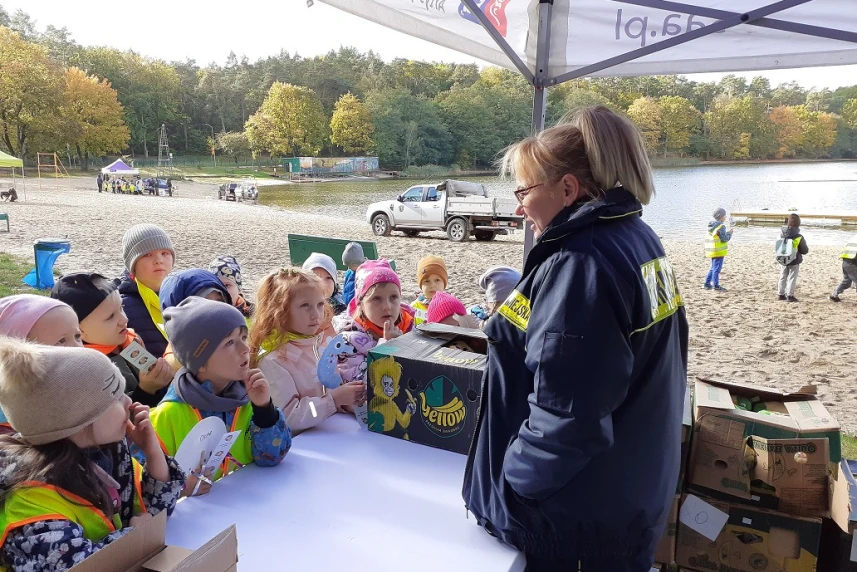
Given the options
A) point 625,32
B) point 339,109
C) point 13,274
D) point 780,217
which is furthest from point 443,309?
point 339,109

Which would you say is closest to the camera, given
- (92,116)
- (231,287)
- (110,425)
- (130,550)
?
(130,550)

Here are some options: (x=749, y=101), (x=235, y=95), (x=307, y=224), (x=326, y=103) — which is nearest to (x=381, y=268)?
(x=307, y=224)

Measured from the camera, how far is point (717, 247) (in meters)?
11.1

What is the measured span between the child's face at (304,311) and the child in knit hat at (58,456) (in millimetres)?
940

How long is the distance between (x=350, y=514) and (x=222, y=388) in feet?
1.87

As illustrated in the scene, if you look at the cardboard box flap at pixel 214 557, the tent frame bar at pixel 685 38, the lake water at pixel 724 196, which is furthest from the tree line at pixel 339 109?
the cardboard box flap at pixel 214 557

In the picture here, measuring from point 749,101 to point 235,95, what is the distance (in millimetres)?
66329

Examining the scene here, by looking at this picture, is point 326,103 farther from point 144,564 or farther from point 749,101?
point 144,564

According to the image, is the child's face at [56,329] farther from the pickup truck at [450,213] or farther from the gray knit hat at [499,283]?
the pickup truck at [450,213]

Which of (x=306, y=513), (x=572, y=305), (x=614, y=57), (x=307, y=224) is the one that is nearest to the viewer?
(x=572, y=305)

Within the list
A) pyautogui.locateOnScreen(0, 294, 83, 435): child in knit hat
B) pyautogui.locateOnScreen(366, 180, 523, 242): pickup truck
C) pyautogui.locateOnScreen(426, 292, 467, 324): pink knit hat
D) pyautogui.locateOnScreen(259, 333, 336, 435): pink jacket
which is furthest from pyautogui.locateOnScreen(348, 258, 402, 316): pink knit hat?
pyautogui.locateOnScreen(366, 180, 523, 242): pickup truck

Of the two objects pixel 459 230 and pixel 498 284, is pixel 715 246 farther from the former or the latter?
pixel 498 284

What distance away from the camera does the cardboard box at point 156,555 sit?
3.00 feet

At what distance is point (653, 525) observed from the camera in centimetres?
129
